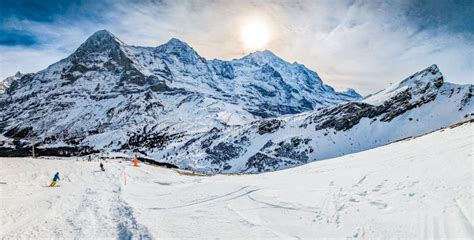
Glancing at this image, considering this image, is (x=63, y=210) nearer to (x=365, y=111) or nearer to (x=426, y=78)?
(x=365, y=111)

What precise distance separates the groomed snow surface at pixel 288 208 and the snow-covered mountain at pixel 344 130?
126154 mm

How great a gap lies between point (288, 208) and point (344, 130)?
164007 millimetres

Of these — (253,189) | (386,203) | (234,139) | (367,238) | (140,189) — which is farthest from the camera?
(234,139)

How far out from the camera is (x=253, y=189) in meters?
24.2

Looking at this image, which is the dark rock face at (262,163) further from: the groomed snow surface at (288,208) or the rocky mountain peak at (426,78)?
the groomed snow surface at (288,208)

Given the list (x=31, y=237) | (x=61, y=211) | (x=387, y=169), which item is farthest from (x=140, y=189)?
(x=387, y=169)

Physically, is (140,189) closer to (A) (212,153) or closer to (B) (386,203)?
(B) (386,203)

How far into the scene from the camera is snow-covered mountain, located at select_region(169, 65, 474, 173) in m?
149

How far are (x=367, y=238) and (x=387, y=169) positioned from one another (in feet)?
38.0

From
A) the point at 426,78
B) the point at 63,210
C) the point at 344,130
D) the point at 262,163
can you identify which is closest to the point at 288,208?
the point at 63,210

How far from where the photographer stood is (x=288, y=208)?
1773 cm

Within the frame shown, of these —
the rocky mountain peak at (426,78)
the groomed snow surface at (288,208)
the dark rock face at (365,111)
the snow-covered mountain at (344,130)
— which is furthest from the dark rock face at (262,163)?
the groomed snow surface at (288,208)

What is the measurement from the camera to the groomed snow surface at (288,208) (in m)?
13.2

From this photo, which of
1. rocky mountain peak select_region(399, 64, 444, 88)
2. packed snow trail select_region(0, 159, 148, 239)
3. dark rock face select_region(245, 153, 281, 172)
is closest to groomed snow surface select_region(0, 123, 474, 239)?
packed snow trail select_region(0, 159, 148, 239)
